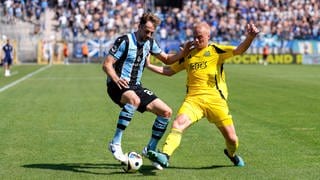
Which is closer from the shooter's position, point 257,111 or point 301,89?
point 257,111

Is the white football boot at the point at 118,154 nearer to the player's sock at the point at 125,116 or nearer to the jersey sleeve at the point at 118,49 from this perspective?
the player's sock at the point at 125,116

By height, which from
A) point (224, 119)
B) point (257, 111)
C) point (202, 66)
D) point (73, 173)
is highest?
point (202, 66)

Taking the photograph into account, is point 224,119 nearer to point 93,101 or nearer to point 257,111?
point 257,111

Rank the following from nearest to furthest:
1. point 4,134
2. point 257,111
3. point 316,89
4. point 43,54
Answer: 1. point 4,134
2. point 257,111
3. point 316,89
4. point 43,54

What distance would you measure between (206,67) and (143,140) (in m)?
3.15

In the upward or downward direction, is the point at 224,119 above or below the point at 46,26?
above

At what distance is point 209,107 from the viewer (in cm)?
941

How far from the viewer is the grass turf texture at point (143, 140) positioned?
9273 mm

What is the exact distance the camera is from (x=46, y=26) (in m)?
60.1

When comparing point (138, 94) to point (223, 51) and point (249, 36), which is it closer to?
point (223, 51)

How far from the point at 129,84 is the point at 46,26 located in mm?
51577

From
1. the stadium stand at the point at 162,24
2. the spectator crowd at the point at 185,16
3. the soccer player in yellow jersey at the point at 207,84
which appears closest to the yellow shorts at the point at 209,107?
the soccer player in yellow jersey at the point at 207,84

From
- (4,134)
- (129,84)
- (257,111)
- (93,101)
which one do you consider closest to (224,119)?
(129,84)

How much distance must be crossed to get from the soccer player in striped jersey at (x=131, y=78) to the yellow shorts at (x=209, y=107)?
346 millimetres
